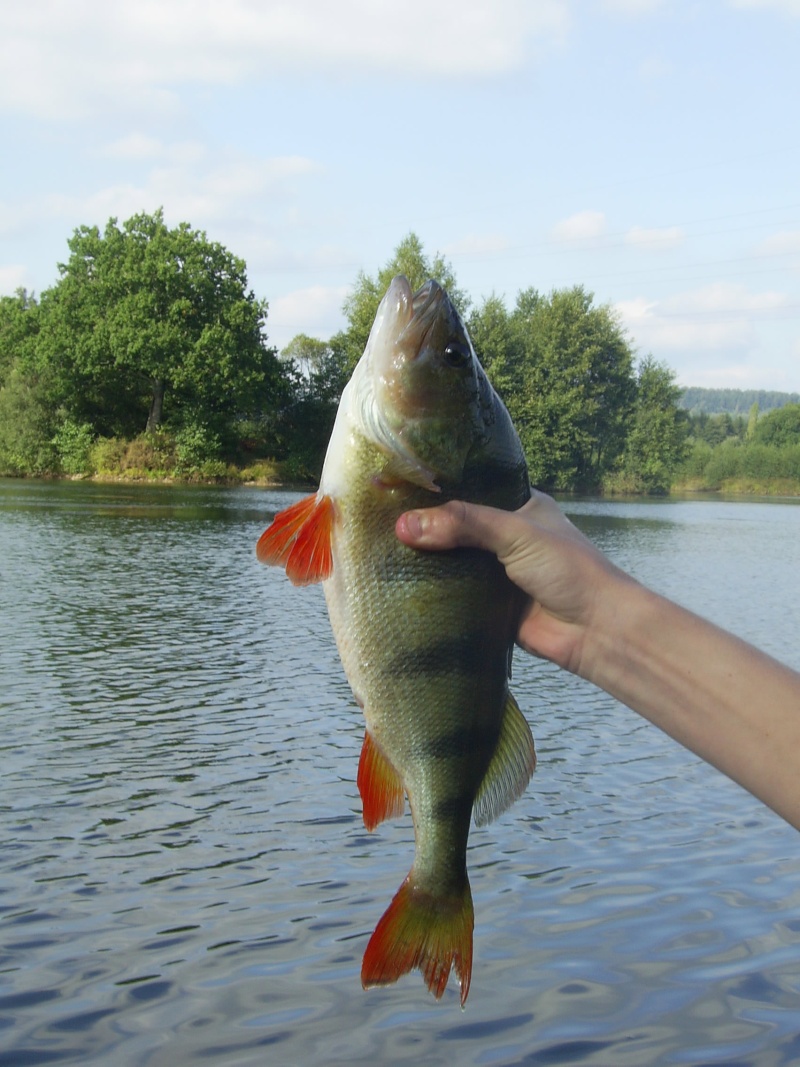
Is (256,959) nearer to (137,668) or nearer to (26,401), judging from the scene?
(137,668)

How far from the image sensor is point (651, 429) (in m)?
94.3

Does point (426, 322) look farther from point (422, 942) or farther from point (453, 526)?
point (422, 942)

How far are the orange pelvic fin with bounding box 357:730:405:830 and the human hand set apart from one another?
52 cm

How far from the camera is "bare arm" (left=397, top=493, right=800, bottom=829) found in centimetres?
261

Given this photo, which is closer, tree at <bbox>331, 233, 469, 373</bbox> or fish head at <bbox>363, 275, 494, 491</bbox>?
fish head at <bbox>363, 275, 494, 491</bbox>

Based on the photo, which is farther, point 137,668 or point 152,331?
point 152,331

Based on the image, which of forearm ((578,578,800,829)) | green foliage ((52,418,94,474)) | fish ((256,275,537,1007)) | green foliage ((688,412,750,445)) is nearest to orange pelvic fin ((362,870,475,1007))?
fish ((256,275,537,1007))

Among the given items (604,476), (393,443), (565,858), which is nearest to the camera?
(393,443)

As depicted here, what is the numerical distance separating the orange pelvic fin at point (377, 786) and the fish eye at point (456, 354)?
986mm

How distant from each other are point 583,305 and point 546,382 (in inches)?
302

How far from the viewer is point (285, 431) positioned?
7044 cm

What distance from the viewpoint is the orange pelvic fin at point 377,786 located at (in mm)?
2881

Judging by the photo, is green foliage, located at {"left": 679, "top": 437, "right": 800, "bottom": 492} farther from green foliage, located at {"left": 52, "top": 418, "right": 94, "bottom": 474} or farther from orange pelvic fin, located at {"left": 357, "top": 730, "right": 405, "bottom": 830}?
orange pelvic fin, located at {"left": 357, "top": 730, "right": 405, "bottom": 830}

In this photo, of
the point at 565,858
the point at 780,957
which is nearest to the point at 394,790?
the point at 780,957
